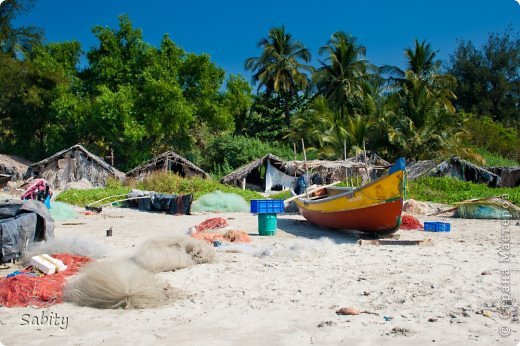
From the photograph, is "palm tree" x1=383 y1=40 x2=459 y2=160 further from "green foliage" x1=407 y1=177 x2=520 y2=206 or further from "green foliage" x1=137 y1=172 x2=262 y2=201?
"green foliage" x1=137 y1=172 x2=262 y2=201

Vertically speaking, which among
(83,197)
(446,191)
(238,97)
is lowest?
(83,197)

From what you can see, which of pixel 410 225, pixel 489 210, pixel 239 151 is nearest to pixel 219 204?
pixel 410 225

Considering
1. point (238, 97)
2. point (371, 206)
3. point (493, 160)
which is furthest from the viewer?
point (238, 97)

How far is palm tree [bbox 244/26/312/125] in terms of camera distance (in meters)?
33.8

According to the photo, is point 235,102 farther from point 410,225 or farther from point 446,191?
point 410,225

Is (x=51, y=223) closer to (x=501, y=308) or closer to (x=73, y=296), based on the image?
(x=73, y=296)

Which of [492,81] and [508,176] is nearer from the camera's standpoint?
[508,176]

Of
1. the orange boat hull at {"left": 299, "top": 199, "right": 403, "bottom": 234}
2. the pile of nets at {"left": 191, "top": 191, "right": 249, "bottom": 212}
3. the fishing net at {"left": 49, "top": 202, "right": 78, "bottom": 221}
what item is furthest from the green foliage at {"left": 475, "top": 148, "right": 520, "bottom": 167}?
the fishing net at {"left": 49, "top": 202, "right": 78, "bottom": 221}

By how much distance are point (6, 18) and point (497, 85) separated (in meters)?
33.8

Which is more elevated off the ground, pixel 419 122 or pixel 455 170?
pixel 419 122

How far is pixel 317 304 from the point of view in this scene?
5.02 metres

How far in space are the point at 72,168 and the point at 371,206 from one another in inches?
833

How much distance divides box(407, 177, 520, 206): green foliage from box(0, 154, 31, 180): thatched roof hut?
20.4 meters

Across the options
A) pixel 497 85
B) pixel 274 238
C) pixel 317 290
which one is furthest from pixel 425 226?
pixel 497 85
